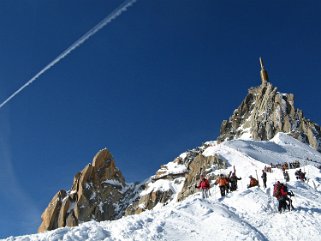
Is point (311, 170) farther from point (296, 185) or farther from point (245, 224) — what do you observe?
point (245, 224)

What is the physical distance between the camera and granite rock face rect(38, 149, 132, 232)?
462 feet

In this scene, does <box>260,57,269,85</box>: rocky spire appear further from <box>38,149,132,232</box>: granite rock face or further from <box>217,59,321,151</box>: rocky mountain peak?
<box>38,149,132,232</box>: granite rock face

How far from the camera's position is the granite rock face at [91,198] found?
5541 inches

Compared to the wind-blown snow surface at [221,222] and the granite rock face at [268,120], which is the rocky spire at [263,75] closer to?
the granite rock face at [268,120]

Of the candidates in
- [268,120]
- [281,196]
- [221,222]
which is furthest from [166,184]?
[221,222]

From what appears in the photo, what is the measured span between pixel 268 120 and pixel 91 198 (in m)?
60.0

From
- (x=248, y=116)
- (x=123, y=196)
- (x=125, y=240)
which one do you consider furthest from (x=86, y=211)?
(x=125, y=240)

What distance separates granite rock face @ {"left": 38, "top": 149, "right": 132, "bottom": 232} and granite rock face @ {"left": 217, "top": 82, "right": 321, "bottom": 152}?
43.1 meters

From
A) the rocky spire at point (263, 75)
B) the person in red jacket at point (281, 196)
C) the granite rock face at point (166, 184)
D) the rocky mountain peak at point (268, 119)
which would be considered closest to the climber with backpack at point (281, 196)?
the person in red jacket at point (281, 196)

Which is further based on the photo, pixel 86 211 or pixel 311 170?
pixel 86 211

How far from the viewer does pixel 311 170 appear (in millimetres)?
49344

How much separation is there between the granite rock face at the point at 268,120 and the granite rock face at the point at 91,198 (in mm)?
43122

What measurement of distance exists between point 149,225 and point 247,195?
8.19m

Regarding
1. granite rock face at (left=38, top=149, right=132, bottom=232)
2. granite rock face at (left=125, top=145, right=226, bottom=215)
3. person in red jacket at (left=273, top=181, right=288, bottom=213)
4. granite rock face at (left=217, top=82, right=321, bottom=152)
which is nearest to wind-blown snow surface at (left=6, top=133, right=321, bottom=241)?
person in red jacket at (left=273, top=181, right=288, bottom=213)
